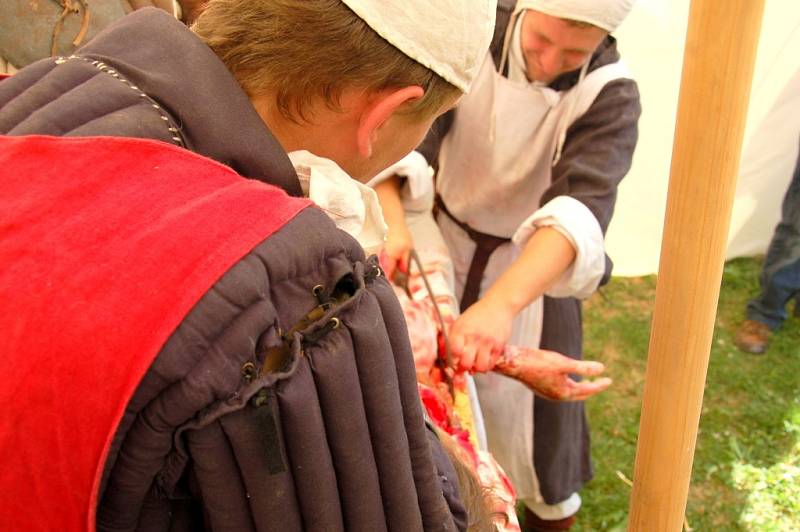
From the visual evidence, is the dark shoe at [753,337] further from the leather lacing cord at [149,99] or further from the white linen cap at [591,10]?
the leather lacing cord at [149,99]

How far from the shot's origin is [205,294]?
623mm

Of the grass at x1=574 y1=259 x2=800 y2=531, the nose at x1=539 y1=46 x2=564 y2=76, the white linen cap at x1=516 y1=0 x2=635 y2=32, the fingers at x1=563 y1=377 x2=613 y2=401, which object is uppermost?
the white linen cap at x1=516 y1=0 x2=635 y2=32

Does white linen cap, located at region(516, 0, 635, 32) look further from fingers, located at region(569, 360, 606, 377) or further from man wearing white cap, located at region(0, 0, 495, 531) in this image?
man wearing white cap, located at region(0, 0, 495, 531)

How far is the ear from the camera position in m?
0.91

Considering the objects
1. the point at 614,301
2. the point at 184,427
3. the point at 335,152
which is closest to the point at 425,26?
the point at 335,152

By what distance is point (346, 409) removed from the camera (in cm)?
72

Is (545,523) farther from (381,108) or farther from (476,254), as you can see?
(381,108)

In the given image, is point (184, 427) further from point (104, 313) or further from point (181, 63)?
point (181, 63)

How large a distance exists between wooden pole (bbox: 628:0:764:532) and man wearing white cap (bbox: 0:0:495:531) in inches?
11.8

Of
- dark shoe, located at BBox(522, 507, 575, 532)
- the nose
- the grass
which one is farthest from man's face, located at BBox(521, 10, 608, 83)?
the grass

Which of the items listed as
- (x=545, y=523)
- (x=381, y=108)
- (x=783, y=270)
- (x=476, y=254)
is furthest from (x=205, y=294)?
(x=783, y=270)

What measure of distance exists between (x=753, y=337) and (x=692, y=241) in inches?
115

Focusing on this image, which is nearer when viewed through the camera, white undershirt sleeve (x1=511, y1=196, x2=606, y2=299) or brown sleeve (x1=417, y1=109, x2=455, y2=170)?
white undershirt sleeve (x1=511, y1=196, x2=606, y2=299)

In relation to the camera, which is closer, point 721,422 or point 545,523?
point 545,523
